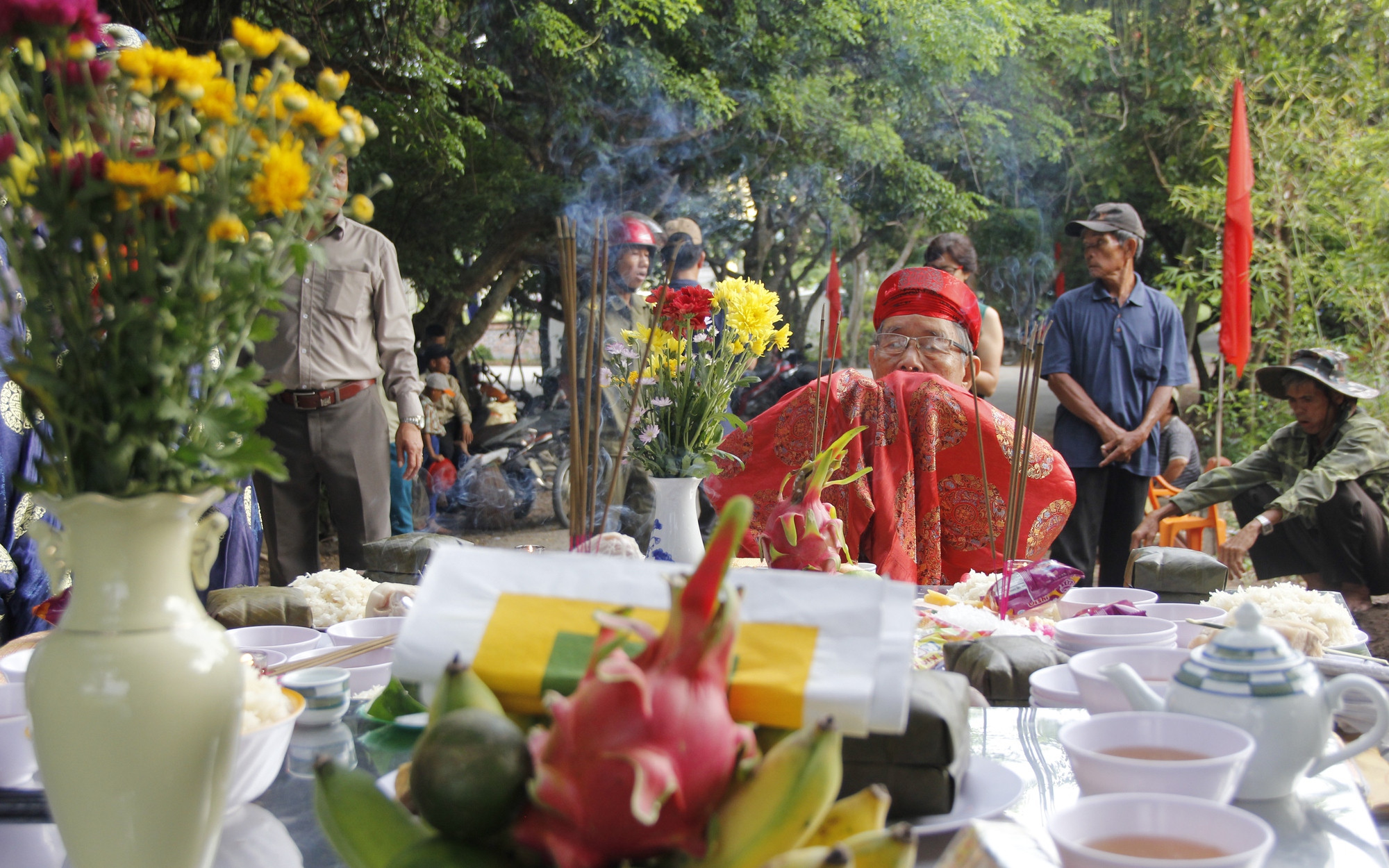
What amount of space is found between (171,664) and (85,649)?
0.06 m

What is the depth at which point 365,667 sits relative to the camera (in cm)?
132

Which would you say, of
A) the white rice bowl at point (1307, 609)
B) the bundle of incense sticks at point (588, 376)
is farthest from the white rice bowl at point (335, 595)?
the white rice bowl at point (1307, 609)

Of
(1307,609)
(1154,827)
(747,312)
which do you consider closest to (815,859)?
(1154,827)

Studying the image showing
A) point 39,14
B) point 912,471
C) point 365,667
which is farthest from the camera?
point 912,471

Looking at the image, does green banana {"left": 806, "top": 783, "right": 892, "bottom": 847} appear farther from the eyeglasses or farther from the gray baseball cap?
the gray baseball cap

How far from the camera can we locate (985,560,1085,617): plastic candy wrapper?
1.75 meters

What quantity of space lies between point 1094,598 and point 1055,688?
24.9 inches

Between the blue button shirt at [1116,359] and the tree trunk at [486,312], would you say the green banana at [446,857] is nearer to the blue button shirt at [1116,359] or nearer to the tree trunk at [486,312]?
the blue button shirt at [1116,359]

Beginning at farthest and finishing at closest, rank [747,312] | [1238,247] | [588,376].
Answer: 1. [1238,247]
2. [747,312]
3. [588,376]

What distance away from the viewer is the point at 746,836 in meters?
0.53

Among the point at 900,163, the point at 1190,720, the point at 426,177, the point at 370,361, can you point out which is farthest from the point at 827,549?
the point at 900,163

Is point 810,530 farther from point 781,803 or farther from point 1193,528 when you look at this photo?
point 1193,528

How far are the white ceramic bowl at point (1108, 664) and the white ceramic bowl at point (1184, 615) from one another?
1.42 feet

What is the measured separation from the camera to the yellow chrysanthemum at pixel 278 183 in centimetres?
68
